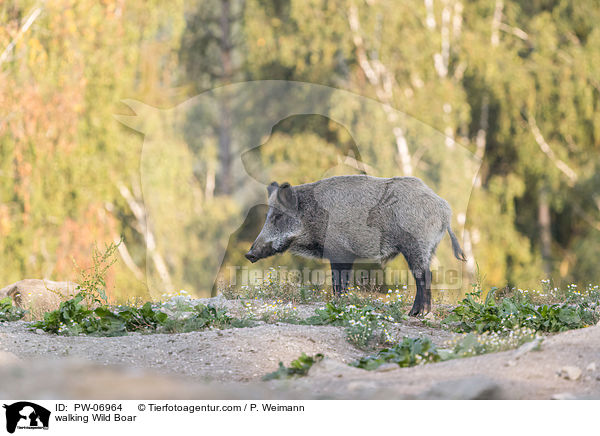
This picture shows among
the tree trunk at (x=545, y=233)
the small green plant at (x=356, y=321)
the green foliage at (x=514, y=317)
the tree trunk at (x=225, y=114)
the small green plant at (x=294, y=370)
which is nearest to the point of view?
the small green plant at (x=294, y=370)

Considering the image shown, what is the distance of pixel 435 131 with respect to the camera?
59.0ft

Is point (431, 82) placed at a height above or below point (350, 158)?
above

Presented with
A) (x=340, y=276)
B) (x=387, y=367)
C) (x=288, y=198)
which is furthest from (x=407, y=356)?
(x=288, y=198)

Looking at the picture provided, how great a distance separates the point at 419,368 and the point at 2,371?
101 inches

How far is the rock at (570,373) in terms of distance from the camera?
441 centimetres

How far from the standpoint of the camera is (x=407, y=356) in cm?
519

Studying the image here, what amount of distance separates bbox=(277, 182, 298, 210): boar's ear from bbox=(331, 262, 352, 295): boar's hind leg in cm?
81

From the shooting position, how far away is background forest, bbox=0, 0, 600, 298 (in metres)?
13.5

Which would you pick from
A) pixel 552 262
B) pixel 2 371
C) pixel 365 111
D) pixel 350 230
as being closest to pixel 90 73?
pixel 365 111

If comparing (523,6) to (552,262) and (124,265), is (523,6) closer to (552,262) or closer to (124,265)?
(552,262)

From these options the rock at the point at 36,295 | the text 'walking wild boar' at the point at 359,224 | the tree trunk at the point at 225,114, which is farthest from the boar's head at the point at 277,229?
the tree trunk at the point at 225,114

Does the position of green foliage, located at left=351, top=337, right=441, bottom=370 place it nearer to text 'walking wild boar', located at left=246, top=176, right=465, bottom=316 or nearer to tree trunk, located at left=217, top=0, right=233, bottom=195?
text 'walking wild boar', located at left=246, top=176, right=465, bottom=316
